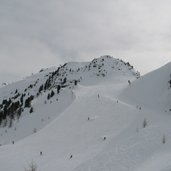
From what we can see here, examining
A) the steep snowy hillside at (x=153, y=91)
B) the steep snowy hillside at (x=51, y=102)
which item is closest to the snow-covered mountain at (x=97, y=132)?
the steep snowy hillside at (x=153, y=91)

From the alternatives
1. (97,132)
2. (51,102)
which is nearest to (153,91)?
(97,132)

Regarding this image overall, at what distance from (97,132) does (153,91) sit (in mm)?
15721

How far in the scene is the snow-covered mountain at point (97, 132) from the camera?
63.6ft

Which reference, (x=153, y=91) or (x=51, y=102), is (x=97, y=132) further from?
(x=51, y=102)

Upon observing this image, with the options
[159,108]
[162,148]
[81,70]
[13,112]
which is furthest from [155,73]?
[81,70]

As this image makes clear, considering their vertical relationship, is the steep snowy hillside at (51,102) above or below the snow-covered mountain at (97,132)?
above

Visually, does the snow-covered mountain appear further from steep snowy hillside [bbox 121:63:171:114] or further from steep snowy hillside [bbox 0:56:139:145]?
steep snowy hillside [bbox 0:56:139:145]

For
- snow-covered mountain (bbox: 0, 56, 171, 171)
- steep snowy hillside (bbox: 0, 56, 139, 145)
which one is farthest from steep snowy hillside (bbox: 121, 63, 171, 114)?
steep snowy hillside (bbox: 0, 56, 139, 145)

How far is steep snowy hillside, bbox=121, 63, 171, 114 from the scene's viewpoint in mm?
37938

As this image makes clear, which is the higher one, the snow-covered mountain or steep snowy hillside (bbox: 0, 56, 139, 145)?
steep snowy hillside (bbox: 0, 56, 139, 145)

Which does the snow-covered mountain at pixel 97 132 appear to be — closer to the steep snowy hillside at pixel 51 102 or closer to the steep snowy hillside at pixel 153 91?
Answer: the steep snowy hillside at pixel 153 91

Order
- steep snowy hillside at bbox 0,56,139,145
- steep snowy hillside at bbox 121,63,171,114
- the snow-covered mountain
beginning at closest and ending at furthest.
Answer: the snow-covered mountain
steep snowy hillside at bbox 121,63,171,114
steep snowy hillside at bbox 0,56,139,145

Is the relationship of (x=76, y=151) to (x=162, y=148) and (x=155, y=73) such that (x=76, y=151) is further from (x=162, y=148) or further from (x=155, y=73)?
(x=155, y=73)

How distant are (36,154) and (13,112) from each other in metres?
35.1
